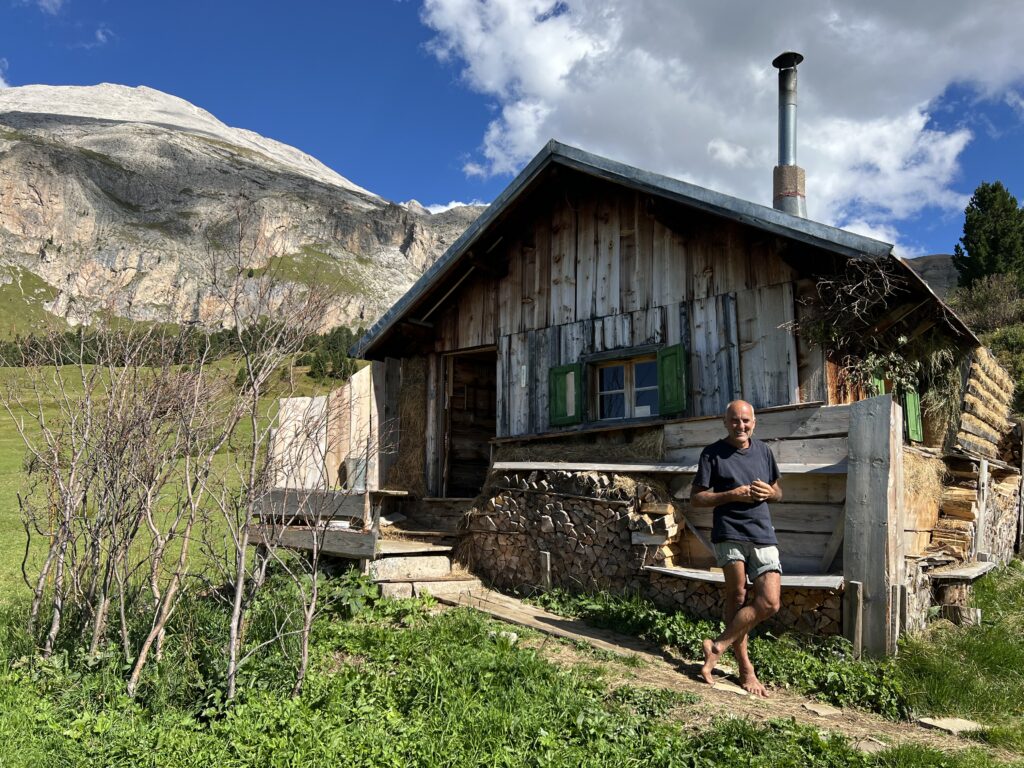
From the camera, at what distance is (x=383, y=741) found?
14.4ft

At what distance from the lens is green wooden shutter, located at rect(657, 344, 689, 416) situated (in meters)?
8.78

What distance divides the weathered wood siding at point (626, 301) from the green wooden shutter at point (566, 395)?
195mm

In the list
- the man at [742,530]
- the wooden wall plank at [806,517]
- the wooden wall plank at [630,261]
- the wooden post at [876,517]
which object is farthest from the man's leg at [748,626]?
the wooden wall plank at [630,261]

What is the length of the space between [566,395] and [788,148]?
16.0 ft

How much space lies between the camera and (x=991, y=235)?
3781cm

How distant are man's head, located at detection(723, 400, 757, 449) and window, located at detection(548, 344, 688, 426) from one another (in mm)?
3471

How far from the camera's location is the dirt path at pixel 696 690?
4688 millimetres

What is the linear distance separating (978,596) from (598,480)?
14.6 feet

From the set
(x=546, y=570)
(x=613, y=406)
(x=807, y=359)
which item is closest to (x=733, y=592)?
(x=546, y=570)

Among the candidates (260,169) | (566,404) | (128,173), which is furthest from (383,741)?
(260,169)

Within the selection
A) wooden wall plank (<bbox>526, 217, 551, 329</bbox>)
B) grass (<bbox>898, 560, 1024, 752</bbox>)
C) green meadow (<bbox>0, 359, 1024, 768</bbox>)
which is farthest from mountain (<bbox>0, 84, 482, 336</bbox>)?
grass (<bbox>898, 560, 1024, 752</bbox>)

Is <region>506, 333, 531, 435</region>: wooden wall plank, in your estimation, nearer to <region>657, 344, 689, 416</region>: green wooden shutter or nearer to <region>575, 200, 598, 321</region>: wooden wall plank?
<region>575, 200, 598, 321</region>: wooden wall plank

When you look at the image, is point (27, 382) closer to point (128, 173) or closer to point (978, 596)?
point (978, 596)

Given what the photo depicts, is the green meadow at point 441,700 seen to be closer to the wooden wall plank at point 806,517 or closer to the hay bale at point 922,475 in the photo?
the wooden wall plank at point 806,517
